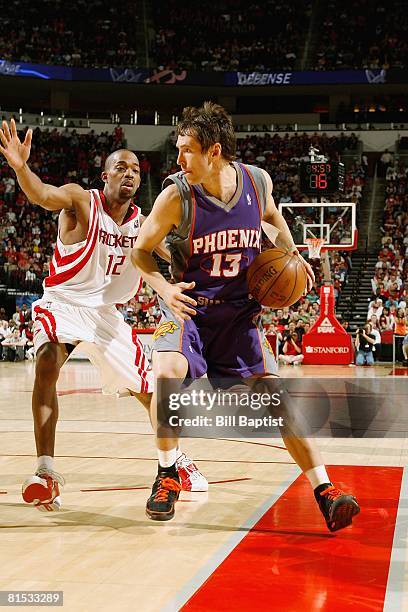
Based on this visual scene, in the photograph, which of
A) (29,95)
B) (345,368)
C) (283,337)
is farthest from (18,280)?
(29,95)

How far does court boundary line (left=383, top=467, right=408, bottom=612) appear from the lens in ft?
8.80

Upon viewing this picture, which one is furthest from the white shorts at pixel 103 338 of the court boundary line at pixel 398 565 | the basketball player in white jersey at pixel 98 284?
the court boundary line at pixel 398 565

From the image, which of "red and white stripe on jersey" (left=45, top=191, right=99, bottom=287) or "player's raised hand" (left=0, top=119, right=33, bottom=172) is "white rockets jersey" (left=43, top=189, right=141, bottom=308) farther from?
"player's raised hand" (left=0, top=119, right=33, bottom=172)

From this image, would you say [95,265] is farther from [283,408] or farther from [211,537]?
[211,537]

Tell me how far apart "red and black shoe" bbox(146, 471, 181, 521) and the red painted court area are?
403 mm

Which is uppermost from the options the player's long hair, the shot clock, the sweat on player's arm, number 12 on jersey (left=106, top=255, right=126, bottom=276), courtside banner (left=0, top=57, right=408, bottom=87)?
courtside banner (left=0, top=57, right=408, bottom=87)

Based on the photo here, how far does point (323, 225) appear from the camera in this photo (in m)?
17.2

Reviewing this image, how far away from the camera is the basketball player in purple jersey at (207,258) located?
3902 mm

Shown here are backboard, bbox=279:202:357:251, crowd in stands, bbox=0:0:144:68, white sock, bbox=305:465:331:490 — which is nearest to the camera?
white sock, bbox=305:465:331:490

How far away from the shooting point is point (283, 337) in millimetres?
18031

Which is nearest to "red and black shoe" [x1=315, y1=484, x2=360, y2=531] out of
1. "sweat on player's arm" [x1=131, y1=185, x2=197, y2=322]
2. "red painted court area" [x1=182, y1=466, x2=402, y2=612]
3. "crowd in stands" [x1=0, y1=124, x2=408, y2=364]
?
"red painted court area" [x1=182, y1=466, x2=402, y2=612]

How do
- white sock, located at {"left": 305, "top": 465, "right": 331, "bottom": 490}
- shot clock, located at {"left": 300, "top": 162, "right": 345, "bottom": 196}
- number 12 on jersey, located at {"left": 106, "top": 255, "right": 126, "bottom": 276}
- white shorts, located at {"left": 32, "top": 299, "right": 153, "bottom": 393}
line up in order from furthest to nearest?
shot clock, located at {"left": 300, "top": 162, "right": 345, "bottom": 196} → number 12 on jersey, located at {"left": 106, "top": 255, "right": 126, "bottom": 276} → white shorts, located at {"left": 32, "top": 299, "right": 153, "bottom": 393} → white sock, located at {"left": 305, "top": 465, "right": 331, "bottom": 490}

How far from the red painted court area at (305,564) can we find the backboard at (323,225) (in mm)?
13109

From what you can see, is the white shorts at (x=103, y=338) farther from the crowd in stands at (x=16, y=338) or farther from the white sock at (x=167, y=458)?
the crowd in stands at (x=16, y=338)
